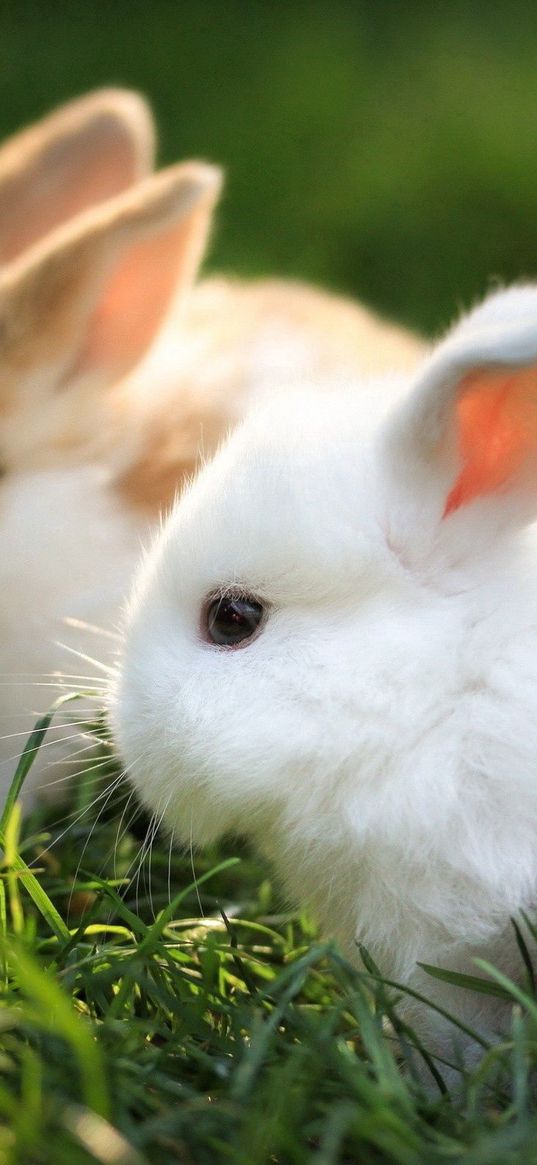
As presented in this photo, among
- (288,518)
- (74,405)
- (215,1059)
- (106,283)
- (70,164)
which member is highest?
(70,164)

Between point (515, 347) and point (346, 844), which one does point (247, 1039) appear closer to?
point (346, 844)

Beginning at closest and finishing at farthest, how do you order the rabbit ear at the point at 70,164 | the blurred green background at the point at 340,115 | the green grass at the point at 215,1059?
the green grass at the point at 215,1059, the rabbit ear at the point at 70,164, the blurred green background at the point at 340,115

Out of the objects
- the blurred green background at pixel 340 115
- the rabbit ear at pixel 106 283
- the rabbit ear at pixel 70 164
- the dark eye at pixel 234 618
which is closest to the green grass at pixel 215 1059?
the dark eye at pixel 234 618

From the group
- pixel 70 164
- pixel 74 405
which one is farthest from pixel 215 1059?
pixel 70 164

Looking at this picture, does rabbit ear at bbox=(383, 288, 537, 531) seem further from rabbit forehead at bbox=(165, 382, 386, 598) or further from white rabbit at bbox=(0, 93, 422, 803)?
white rabbit at bbox=(0, 93, 422, 803)

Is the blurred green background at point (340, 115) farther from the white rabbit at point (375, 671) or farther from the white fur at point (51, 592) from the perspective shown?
the white rabbit at point (375, 671)

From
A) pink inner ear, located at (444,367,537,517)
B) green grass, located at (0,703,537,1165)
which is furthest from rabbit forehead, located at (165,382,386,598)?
green grass, located at (0,703,537,1165)

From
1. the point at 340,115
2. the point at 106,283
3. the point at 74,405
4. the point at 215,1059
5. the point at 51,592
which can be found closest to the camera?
the point at 215,1059

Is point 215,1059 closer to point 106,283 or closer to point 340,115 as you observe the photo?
point 106,283
